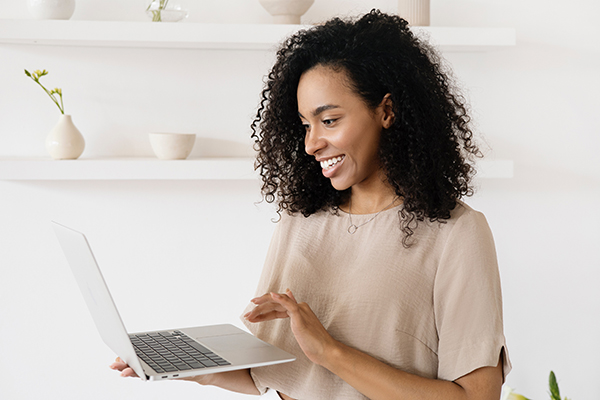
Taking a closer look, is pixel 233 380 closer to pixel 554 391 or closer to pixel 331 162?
pixel 331 162

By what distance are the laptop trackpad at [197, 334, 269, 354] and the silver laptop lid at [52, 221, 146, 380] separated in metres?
0.18

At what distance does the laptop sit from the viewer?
92cm

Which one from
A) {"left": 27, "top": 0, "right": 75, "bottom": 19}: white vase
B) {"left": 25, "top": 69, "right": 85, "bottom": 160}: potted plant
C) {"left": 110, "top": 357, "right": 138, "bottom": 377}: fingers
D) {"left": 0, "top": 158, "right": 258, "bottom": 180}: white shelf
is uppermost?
{"left": 27, "top": 0, "right": 75, "bottom": 19}: white vase

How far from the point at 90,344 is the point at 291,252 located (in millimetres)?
1168

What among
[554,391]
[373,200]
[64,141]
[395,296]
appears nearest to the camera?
[395,296]

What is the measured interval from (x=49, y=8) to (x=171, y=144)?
55 centimetres

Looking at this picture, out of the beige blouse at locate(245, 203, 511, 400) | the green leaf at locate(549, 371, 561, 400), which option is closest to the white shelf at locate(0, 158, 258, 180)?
the beige blouse at locate(245, 203, 511, 400)

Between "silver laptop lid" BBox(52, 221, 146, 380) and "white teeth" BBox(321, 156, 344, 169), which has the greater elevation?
"white teeth" BBox(321, 156, 344, 169)

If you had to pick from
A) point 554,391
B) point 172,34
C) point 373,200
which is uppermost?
point 172,34

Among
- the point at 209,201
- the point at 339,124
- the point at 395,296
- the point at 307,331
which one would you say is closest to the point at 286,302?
the point at 307,331

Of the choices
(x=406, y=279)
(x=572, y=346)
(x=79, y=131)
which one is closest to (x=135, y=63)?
(x=79, y=131)

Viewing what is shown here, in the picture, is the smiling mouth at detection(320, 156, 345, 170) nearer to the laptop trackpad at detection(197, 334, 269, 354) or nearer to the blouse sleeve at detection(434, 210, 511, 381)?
the blouse sleeve at detection(434, 210, 511, 381)

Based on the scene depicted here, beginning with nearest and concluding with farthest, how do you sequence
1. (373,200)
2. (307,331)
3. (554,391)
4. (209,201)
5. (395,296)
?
(307,331)
(395,296)
(373,200)
(554,391)
(209,201)

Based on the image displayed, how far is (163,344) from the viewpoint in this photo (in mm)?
1126
